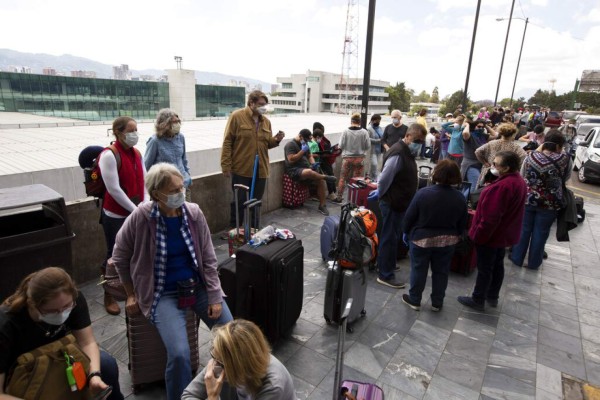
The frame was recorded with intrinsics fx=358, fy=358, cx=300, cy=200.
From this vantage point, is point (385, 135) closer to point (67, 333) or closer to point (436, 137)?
point (436, 137)

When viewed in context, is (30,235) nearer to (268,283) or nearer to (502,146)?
(268,283)

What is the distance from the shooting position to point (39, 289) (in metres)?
1.85

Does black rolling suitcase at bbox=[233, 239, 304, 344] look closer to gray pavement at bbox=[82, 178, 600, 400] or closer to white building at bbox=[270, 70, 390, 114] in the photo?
gray pavement at bbox=[82, 178, 600, 400]

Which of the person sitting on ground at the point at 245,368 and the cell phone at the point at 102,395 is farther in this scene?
the cell phone at the point at 102,395

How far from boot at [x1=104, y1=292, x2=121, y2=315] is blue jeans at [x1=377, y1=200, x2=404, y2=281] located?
10.1 ft

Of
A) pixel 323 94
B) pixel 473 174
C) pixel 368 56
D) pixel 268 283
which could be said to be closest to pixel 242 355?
pixel 268 283

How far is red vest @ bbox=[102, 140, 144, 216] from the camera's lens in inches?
135

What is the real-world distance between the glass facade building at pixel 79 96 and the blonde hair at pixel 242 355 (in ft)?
174

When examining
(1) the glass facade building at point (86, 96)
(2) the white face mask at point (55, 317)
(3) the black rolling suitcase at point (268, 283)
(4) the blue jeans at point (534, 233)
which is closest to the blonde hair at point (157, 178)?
(2) the white face mask at point (55, 317)

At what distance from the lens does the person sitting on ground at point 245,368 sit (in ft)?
5.71

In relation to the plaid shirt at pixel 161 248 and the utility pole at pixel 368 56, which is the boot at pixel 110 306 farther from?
the utility pole at pixel 368 56

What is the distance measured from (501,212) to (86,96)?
56.5m

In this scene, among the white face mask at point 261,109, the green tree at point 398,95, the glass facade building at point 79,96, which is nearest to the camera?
the white face mask at point 261,109

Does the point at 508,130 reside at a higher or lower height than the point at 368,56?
lower
